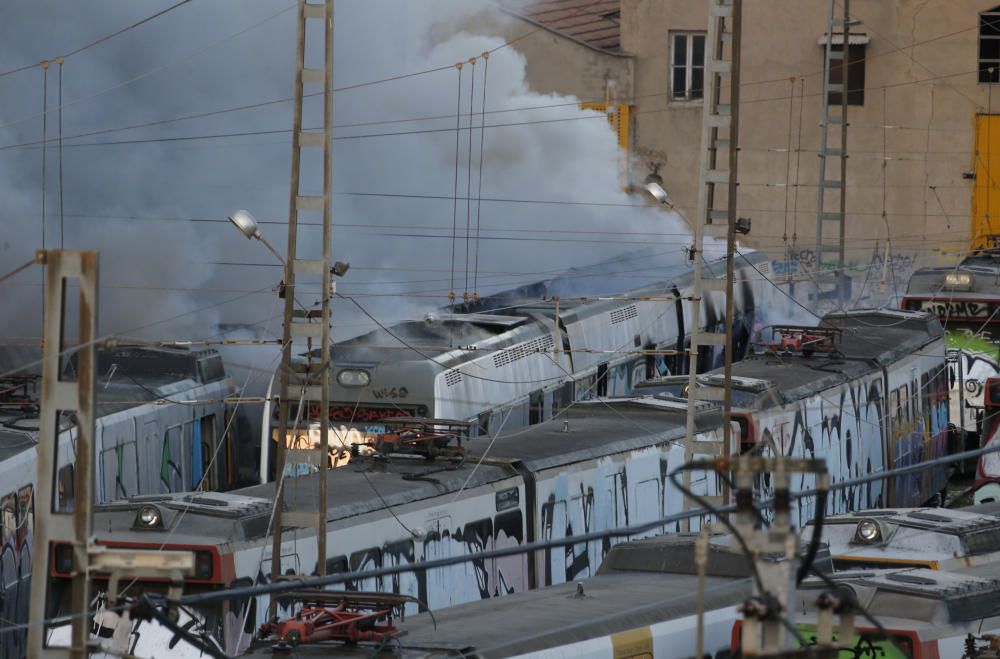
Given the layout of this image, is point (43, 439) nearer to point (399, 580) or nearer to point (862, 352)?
point (399, 580)

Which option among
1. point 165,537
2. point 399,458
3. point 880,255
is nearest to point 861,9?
point 880,255

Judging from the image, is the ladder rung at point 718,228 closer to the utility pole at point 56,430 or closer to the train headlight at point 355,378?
the train headlight at point 355,378

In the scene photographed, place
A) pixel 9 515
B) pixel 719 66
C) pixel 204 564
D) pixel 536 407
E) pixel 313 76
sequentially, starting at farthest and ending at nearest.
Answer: pixel 536 407 → pixel 719 66 → pixel 9 515 → pixel 313 76 → pixel 204 564

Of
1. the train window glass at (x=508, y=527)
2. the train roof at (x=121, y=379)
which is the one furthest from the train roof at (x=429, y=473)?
the train roof at (x=121, y=379)

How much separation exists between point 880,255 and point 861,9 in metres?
6.29

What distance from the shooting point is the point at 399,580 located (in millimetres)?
15297

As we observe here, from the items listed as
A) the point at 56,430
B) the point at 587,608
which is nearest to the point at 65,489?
the point at 587,608

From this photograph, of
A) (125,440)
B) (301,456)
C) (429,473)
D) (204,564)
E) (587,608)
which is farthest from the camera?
(125,440)

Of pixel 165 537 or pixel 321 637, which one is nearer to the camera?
pixel 321 637

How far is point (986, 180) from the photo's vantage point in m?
47.8

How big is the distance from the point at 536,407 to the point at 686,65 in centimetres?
2583

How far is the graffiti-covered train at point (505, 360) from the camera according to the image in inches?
791

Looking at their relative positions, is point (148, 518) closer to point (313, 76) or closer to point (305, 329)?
point (305, 329)

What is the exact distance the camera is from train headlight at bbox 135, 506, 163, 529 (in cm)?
1418
